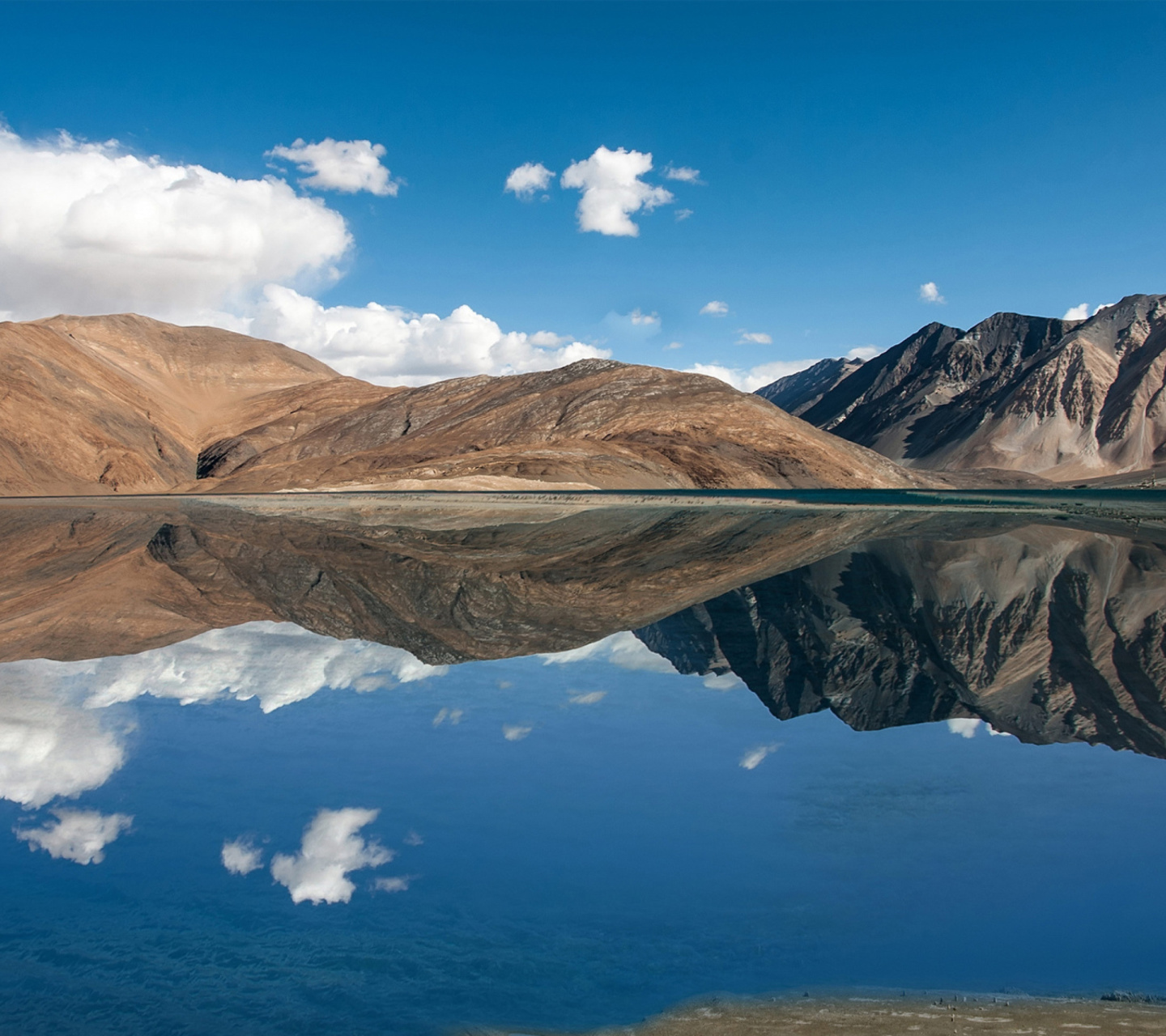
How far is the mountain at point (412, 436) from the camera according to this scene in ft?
267

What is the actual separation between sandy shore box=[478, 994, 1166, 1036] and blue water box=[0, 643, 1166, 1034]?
108 millimetres

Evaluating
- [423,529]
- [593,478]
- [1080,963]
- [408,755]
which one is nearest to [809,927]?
[1080,963]

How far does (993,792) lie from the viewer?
6281mm

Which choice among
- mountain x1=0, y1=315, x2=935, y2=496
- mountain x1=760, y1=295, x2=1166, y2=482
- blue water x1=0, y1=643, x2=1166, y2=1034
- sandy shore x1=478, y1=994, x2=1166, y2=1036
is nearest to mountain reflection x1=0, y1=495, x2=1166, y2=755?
blue water x1=0, y1=643, x2=1166, y2=1034

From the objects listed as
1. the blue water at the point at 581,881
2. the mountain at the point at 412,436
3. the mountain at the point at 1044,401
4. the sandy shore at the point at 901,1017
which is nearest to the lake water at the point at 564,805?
the blue water at the point at 581,881

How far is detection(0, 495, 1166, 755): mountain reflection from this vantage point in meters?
8.70

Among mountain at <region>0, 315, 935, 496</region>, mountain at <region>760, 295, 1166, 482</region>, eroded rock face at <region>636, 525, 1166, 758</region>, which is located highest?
mountain at <region>760, 295, 1166, 482</region>

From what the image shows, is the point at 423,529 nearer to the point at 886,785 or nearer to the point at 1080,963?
the point at 886,785

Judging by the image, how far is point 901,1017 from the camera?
3.80 meters

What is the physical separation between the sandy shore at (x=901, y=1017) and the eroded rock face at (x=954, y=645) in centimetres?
416

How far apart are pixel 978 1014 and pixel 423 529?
89.3 feet

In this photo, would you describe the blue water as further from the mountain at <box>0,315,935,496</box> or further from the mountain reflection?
the mountain at <box>0,315,935,496</box>

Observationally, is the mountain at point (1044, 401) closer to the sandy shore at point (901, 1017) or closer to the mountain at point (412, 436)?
the mountain at point (412, 436)

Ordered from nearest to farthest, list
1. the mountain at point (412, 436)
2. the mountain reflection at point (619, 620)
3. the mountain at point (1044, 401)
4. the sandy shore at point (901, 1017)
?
the sandy shore at point (901, 1017)
the mountain reflection at point (619, 620)
the mountain at point (412, 436)
the mountain at point (1044, 401)
